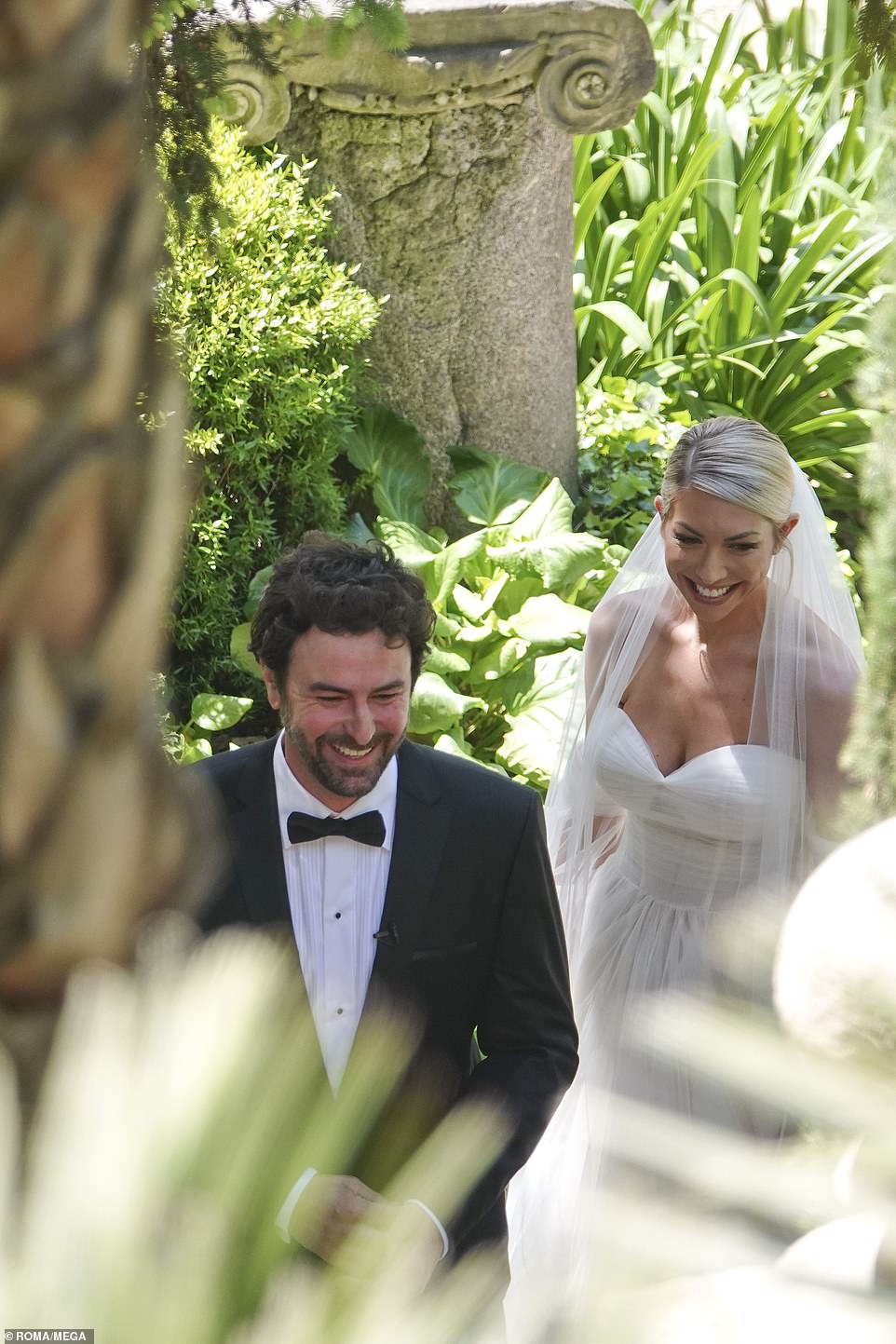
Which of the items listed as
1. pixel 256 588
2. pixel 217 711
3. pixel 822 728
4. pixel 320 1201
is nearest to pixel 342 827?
pixel 822 728

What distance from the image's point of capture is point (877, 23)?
1598 mm

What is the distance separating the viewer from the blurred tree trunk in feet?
1.33

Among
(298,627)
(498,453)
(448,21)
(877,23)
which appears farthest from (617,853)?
(448,21)

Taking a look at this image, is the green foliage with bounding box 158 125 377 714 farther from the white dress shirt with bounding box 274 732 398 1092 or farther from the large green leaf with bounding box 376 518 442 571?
the white dress shirt with bounding box 274 732 398 1092

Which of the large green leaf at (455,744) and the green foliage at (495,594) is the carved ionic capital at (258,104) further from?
the large green leaf at (455,744)

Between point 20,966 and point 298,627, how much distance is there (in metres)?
2.09

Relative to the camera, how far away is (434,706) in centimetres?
493

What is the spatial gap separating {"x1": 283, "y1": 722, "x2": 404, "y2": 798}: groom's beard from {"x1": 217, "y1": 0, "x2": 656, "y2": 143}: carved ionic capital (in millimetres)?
3940

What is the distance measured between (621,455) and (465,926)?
14.7 feet

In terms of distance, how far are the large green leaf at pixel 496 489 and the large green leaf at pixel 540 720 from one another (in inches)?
32.4

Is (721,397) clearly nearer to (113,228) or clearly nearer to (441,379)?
(441,379)

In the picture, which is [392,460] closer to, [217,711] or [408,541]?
[408,541]
